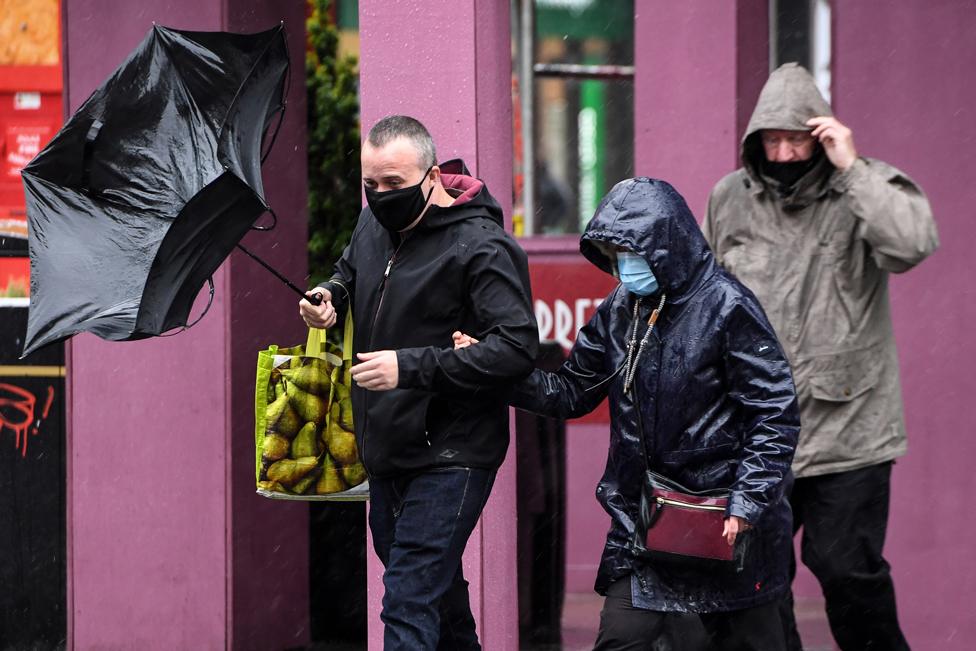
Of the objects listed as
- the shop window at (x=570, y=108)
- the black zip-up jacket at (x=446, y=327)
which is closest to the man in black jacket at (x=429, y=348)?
the black zip-up jacket at (x=446, y=327)

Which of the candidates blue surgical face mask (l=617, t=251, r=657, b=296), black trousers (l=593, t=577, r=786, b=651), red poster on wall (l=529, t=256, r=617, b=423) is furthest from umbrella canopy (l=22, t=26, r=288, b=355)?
red poster on wall (l=529, t=256, r=617, b=423)

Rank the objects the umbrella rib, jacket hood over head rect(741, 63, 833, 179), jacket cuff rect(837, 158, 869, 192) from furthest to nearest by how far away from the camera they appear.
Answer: jacket hood over head rect(741, 63, 833, 179) → jacket cuff rect(837, 158, 869, 192) → the umbrella rib

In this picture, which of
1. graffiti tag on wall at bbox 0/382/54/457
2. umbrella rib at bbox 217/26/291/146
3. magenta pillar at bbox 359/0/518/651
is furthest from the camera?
graffiti tag on wall at bbox 0/382/54/457

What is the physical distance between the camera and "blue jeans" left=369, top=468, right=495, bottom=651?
4.39 metres

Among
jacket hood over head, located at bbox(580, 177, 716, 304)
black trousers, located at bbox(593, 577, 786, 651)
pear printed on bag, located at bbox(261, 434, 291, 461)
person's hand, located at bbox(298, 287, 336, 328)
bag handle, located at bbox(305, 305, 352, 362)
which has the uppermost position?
jacket hood over head, located at bbox(580, 177, 716, 304)

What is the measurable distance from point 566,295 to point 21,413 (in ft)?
8.42

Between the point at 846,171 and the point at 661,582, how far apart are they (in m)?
1.47

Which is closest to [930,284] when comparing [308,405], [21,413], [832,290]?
[832,290]

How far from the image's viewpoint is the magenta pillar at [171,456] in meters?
6.38

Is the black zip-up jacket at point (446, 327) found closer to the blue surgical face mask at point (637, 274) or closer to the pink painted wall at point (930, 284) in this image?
the blue surgical face mask at point (637, 274)

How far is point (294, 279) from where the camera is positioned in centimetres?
673

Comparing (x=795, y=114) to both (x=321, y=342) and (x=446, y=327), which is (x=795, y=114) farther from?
(x=321, y=342)

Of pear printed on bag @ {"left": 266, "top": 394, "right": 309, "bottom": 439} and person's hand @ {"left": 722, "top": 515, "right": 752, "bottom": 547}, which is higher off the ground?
pear printed on bag @ {"left": 266, "top": 394, "right": 309, "bottom": 439}

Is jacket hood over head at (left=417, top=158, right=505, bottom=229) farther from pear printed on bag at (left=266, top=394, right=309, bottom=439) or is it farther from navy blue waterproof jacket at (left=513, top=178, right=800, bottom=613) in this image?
pear printed on bag at (left=266, top=394, right=309, bottom=439)
